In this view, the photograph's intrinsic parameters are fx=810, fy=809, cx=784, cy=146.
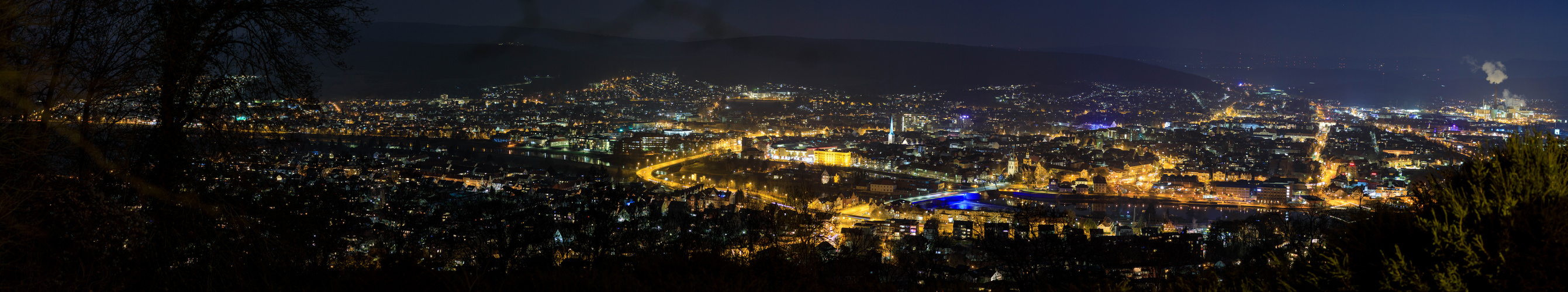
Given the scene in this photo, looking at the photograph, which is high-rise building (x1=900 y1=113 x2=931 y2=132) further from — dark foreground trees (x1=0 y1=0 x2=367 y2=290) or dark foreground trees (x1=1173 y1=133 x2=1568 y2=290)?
dark foreground trees (x1=1173 y1=133 x2=1568 y2=290)

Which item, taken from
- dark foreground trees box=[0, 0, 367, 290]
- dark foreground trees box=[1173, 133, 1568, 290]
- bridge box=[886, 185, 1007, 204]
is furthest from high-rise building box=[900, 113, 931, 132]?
dark foreground trees box=[1173, 133, 1568, 290]

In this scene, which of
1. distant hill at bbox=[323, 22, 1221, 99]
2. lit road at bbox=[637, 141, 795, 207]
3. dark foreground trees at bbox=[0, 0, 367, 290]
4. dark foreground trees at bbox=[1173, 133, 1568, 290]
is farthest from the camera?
distant hill at bbox=[323, 22, 1221, 99]

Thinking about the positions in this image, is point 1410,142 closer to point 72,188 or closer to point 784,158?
point 784,158

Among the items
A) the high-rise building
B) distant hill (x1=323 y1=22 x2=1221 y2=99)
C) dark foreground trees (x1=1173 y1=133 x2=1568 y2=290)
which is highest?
distant hill (x1=323 y1=22 x2=1221 y2=99)

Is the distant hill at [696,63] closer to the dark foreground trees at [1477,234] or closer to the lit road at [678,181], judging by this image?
the lit road at [678,181]

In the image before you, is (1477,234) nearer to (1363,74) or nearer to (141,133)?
(141,133)

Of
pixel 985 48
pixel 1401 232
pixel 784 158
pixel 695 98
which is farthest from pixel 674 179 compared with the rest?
pixel 985 48

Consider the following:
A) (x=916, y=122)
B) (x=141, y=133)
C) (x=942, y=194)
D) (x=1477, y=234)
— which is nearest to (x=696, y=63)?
(x=916, y=122)
